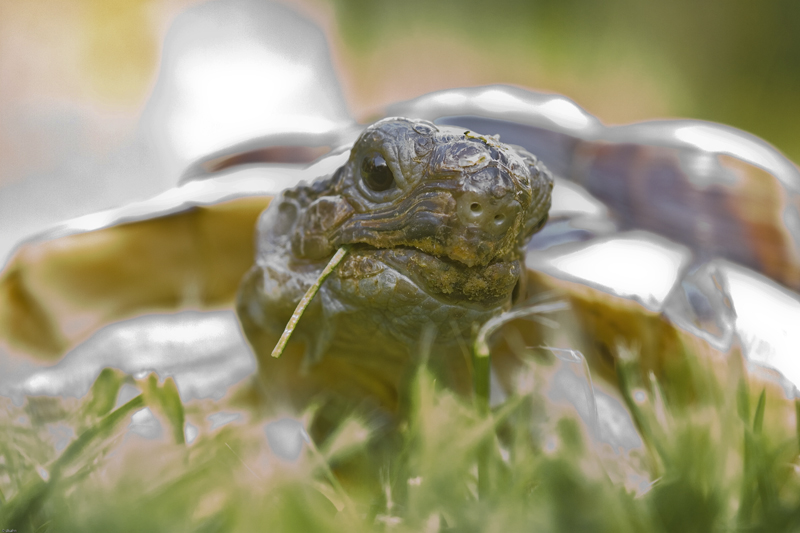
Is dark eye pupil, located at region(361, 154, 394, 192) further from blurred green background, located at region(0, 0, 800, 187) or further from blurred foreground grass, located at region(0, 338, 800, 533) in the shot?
blurred green background, located at region(0, 0, 800, 187)

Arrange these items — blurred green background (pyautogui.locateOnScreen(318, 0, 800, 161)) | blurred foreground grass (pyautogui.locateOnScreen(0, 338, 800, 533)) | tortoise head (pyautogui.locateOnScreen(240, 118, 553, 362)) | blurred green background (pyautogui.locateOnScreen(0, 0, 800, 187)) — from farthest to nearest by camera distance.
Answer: blurred green background (pyautogui.locateOnScreen(318, 0, 800, 161)), blurred green background (pyautogui.locateOnScreen(0, 0, 800, 187)), tortoise head (pyautogui.locateOnScreen(240, 118, 553, 362)), blurred foreground grass (pyautogui.locateOnScreen(0, 338, 800, 533))

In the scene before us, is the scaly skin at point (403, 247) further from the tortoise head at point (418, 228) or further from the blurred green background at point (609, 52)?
the blurred green background at point (609, 52)

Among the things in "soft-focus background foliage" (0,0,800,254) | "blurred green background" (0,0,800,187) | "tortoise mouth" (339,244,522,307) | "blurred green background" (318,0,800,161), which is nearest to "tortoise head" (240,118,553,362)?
"tortoise mouth" (339,244,522,307)

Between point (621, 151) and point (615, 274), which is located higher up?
point (621, 151)

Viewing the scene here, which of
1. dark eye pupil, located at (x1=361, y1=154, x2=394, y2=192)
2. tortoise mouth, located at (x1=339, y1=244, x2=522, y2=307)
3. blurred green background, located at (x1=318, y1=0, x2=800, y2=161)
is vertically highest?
dark eye pupil, located at (x1=361, y1=154, x2=394, y2=192)

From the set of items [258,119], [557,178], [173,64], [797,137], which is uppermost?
[173,64]

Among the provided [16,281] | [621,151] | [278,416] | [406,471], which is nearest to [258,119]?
[16,281]

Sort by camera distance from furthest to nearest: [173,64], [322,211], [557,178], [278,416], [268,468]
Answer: [173,64], [557,178], [278,416], [322,211], [268,468]

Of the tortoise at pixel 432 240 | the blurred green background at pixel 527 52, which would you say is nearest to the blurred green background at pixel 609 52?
the blurred green background at pixel 527 52

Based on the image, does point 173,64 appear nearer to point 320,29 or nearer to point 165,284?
point 320,29
